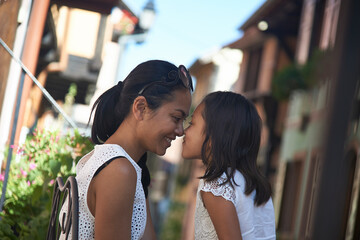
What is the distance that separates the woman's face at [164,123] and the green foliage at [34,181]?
3.43ft

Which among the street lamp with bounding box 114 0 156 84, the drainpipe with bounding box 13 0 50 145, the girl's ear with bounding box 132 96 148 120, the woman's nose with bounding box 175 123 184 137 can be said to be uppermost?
the street lamp with bounding box 114 0 156 84

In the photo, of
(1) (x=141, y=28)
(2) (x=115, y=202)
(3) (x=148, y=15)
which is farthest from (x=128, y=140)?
(1) (x=141, y=28)

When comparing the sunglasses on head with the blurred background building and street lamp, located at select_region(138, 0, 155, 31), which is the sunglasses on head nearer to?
the blurred background building

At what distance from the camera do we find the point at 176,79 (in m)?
2.42

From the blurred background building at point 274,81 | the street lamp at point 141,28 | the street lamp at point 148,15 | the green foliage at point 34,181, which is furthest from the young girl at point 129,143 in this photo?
the street lamp at point 148,15

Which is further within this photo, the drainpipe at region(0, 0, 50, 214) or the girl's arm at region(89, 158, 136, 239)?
the drainpipe at region(0, 0, 50, 214)

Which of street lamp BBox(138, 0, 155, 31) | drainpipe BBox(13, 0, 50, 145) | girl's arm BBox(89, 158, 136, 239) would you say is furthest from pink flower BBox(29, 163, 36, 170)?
street lamp BBox(138, 0, 155, 31)

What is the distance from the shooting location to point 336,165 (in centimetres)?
109

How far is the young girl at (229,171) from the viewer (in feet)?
8.33

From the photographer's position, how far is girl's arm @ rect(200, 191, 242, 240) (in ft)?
7.98

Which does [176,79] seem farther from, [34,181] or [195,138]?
[34,181]

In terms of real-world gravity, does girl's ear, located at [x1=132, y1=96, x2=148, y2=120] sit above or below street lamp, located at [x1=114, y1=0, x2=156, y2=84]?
below

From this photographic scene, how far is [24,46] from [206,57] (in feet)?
83.4

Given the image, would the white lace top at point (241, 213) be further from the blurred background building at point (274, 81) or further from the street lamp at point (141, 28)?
the street lamp at point (141, 28)
